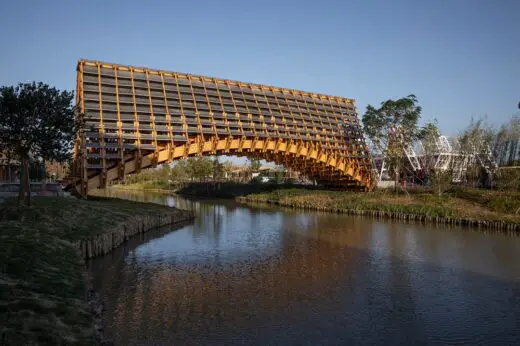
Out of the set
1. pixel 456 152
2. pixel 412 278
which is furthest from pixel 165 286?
pixel 456 152

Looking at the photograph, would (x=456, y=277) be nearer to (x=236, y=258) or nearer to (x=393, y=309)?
(x=393, y=309)

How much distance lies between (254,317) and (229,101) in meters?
37.6

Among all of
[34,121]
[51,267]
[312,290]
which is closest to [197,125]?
[34,121]

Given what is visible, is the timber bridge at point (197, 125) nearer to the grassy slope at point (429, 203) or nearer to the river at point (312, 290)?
the grassy slope at point (429, 203)

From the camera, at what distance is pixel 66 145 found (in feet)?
79.3

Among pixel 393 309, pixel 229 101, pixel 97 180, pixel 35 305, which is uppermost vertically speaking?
pixel 229 101

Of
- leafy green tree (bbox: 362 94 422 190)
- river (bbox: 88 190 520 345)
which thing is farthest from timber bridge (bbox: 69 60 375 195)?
river (bbox: 88 190 520 345)

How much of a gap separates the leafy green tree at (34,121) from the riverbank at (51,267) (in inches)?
110

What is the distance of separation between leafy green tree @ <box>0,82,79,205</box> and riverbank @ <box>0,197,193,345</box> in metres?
2.78

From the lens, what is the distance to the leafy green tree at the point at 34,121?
21.7 metres

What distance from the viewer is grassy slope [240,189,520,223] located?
35.4 metres

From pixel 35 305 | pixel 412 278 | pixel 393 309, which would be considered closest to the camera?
pixel 35 305

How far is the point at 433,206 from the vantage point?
39.1 meters

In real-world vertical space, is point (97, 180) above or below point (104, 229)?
above
